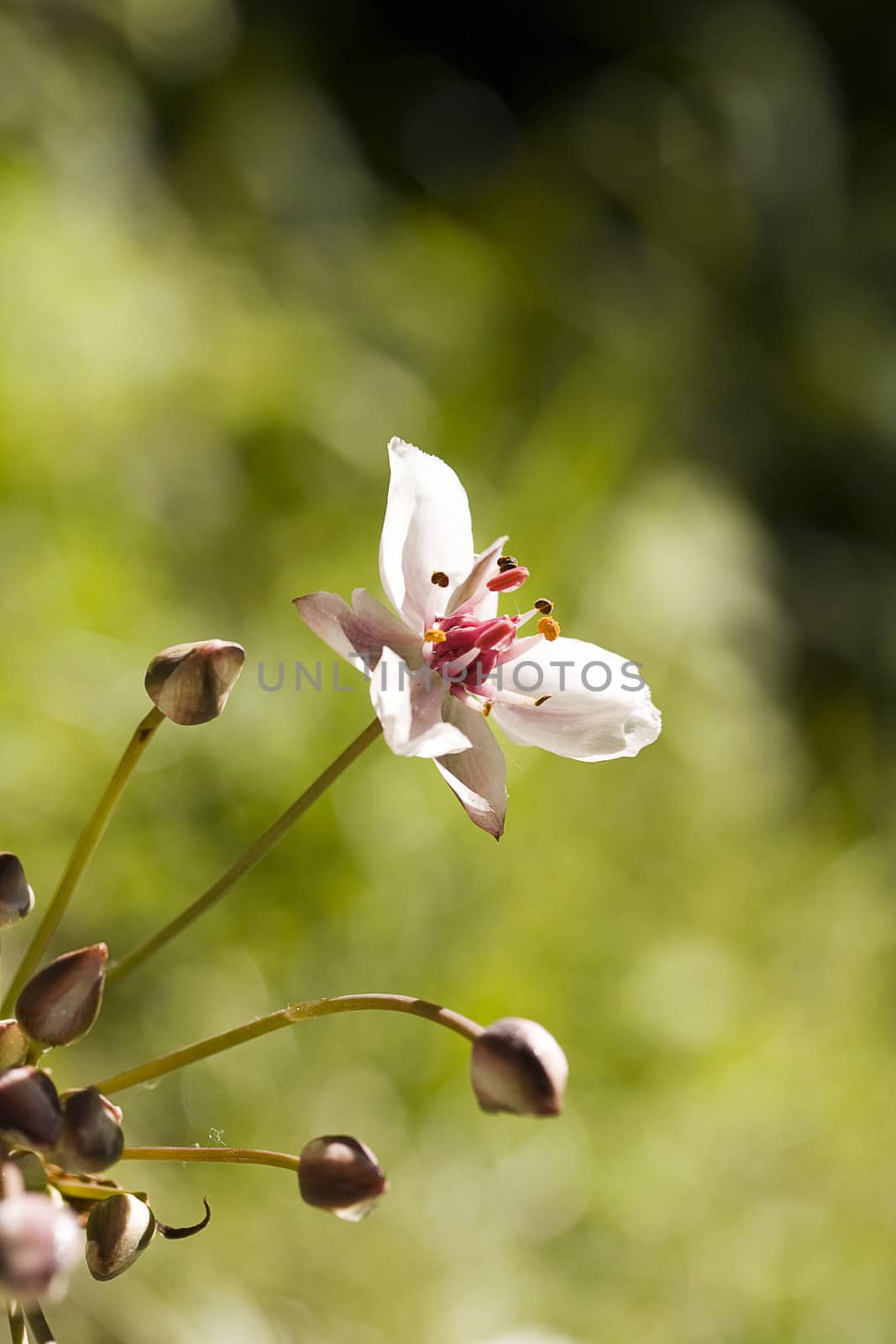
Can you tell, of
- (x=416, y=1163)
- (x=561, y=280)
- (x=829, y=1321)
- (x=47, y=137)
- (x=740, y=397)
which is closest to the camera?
(x=416, y=1163)

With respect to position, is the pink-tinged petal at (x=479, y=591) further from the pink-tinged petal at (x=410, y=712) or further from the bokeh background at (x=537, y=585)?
the bokeh background at (x=537, y=585)

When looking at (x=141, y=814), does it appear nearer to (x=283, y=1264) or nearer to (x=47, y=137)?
(x=283, y=1264)

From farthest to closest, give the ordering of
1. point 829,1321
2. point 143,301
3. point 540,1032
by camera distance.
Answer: point 143,301 → point 829,1321 → point 540,1032

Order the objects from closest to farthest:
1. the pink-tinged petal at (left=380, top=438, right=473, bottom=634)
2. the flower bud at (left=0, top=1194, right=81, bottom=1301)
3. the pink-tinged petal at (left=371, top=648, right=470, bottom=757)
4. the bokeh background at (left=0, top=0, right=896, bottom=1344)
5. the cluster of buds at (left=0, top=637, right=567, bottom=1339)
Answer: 1. the flower bud at (left=0, top=1194, right=81, bottom=1301)
2. the cluster of buds at (left=0, top=637, right=567, bottom=1339)
3. the pink-tinged petal at (left=371, top=648, right=470, bottom=757)
4. the pink-tinged petal at (left=380, top=438, right=473, bottom=634)
5. the bokeh background at (left=0, top=0, right=896, bottom=1344)

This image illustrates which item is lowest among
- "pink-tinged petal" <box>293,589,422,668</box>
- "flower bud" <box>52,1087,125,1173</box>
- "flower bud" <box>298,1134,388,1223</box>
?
"flower bud" <box>52,1087,125,1173</box>

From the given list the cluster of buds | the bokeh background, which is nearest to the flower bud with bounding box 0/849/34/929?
the cluster of buds

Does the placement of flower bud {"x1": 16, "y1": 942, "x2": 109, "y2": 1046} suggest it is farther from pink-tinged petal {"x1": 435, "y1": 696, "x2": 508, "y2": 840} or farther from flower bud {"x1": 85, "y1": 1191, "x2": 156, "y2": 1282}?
pink-tinged petal {"x1": 435, "y1": 696, "x2": 508, "y2": 840}

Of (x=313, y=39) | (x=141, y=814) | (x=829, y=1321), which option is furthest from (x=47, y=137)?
(x=829, y=1321)

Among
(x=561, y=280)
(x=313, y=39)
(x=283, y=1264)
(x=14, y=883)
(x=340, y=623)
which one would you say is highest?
(x=313, y=39)
